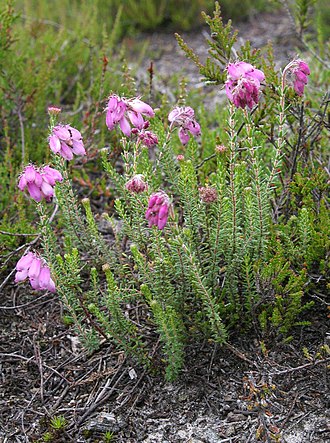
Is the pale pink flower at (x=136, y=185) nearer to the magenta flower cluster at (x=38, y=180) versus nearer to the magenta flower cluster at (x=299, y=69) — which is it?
the magenta flower cluster at (x=38, y=180)

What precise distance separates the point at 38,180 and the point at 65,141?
8.7 inches

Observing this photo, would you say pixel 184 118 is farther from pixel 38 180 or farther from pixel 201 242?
pixel 38 180

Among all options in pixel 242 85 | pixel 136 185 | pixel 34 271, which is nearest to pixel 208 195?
pixel 136 185

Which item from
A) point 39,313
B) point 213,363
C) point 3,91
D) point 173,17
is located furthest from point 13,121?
point 173,17

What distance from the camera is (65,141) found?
7.16 feet

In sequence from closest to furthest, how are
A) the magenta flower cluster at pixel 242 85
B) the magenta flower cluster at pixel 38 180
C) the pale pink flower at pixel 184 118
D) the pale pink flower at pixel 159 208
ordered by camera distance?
the pale pink flower at pixel 159 208, the magenta flower cluster at pixel 242 85, the magenta flower cluster at pixel 38 180, the pale pink flower at pixel 184 118

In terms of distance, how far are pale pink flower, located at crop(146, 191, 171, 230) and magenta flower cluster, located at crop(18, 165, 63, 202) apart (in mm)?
440

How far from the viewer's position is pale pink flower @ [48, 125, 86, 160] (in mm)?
2139

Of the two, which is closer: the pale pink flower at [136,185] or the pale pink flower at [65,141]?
the pale pink flower at [136,185]

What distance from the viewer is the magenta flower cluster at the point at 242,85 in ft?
6.24

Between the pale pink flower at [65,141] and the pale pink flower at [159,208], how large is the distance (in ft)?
1.70

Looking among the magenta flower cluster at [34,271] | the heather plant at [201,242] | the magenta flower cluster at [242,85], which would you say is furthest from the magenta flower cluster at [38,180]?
the magenta flower cluster at [242,85]

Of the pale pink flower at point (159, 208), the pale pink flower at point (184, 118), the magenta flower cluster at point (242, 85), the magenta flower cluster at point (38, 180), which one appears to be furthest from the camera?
the pale pink flower at point (184, 118)

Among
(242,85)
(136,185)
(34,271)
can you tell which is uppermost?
(242,85)
